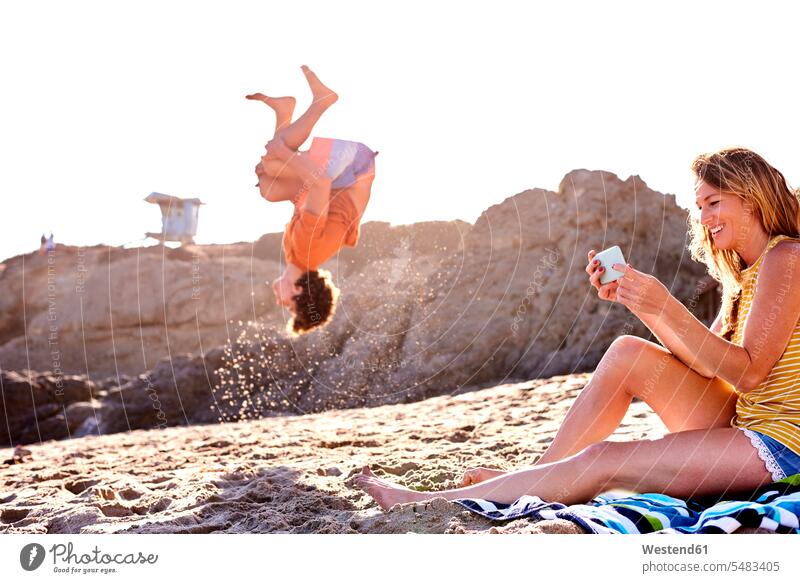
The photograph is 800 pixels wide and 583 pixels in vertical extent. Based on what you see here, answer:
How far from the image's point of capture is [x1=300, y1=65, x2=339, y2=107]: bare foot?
13.6ft

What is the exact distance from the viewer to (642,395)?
2240 mm

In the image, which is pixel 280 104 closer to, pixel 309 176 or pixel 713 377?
pixel 309 176

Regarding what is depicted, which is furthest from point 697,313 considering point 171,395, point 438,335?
point 171,395

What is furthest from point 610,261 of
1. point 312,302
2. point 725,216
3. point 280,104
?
point 312,302

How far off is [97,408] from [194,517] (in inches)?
264

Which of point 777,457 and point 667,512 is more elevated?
point 777,457

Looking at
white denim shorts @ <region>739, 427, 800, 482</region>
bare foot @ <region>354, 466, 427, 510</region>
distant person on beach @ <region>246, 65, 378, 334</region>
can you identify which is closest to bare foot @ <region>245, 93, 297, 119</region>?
distant person on beach @ <region>246, 65, 378, 334</region>

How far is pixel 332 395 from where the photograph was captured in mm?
8203

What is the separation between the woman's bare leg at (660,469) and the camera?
6.30ft

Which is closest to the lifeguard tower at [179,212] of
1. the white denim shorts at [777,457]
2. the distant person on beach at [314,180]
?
the distant person on beach at [314,180]

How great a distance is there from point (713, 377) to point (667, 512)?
501mm

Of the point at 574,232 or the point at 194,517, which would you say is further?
the point at 574,232

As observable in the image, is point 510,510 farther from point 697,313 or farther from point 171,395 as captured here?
point 171,395

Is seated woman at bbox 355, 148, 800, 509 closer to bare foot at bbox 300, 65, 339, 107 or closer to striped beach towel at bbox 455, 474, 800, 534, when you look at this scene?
striped beach towel at bbox 455, 474, 800, 534
